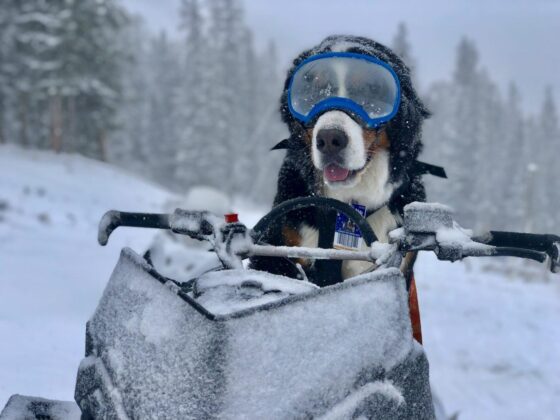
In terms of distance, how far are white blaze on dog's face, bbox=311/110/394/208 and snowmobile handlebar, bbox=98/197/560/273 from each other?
37.7 inches

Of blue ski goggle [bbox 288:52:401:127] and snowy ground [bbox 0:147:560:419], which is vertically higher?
blue ski goggle [bbox 288:52:401:127]

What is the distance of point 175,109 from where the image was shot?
50.8 meters

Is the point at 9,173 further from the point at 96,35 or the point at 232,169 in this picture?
the point at 232,169

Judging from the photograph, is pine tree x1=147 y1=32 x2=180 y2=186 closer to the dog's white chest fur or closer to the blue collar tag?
the dog's white chest fur

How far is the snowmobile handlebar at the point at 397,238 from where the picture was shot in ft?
5.08

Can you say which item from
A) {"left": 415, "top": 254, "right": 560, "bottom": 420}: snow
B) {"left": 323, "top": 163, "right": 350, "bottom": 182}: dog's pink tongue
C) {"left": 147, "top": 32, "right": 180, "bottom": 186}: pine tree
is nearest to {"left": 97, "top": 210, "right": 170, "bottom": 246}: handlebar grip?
{"left": 323, "top": 163, "right": 350, "bottom": 182}: dog's pink tongue

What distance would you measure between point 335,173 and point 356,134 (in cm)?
29

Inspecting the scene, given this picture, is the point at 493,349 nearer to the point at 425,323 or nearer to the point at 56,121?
the point at 425,323

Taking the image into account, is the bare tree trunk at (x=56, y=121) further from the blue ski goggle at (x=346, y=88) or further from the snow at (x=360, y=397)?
the snow at (x=360, y=397)

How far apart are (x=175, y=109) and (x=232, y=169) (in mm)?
12118

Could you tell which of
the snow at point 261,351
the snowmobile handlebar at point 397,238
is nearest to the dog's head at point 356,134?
the snowmobile handlebar at point 397,238

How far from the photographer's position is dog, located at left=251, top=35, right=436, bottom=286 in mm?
2793

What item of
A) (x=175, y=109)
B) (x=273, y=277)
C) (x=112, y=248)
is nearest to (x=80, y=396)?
(x=273, y=277)

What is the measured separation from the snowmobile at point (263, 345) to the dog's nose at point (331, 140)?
1201 millimetres
